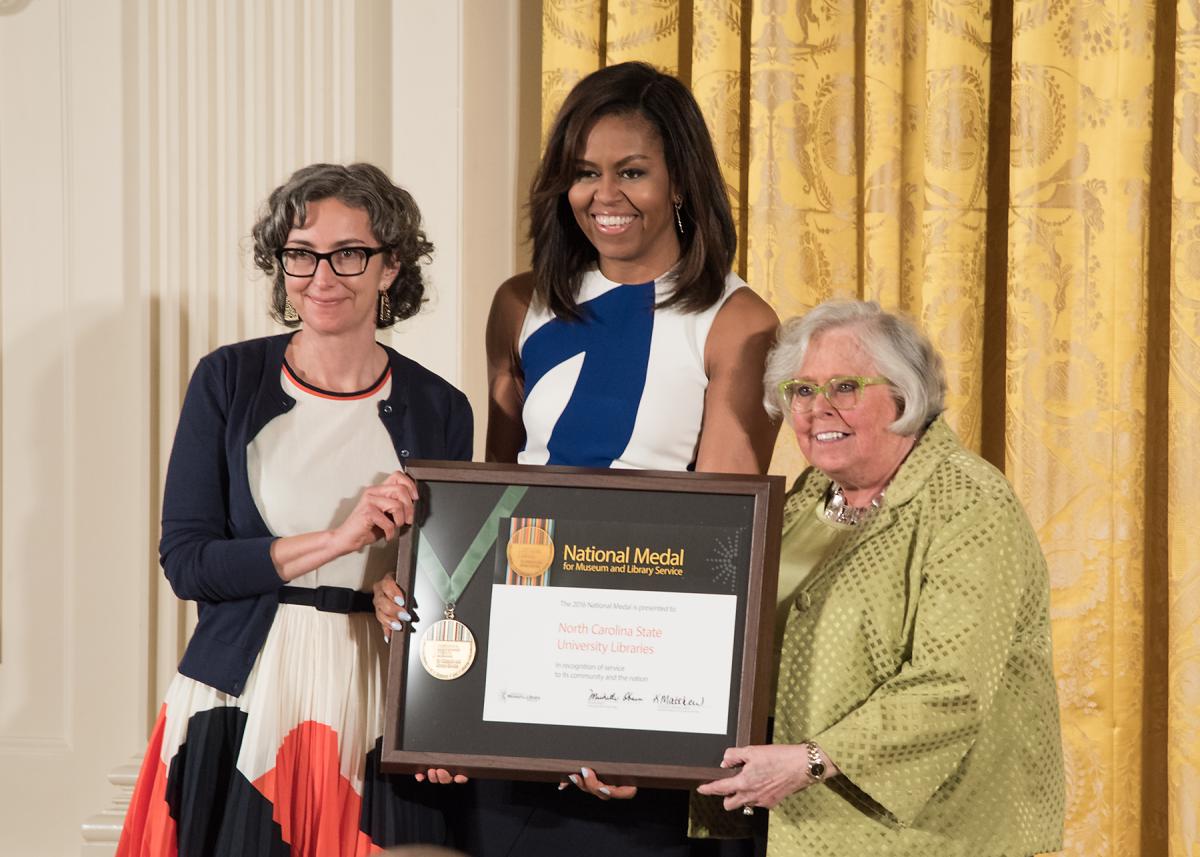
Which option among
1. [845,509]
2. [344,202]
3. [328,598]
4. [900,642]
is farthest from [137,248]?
[900,642]

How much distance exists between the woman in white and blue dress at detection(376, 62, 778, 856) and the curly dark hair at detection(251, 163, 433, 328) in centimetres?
23

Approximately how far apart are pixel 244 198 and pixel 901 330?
158 centimetres

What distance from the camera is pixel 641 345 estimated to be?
82.2 inches

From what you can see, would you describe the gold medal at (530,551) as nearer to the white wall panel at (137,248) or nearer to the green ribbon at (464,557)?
the green ribbon at (464,557)

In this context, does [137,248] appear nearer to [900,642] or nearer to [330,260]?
[330,260]

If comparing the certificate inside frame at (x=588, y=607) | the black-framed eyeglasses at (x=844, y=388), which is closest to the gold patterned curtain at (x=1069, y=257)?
the black-framed eyeglasses at (x=844, y=388)

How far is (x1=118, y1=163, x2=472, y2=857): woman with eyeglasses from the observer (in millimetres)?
1897

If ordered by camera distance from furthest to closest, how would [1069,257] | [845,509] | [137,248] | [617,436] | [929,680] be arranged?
[137,248]
[1069,257]
[617,436]
[845,509]
[929,680]

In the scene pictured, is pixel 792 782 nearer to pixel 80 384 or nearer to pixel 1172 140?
pixel 1172 140

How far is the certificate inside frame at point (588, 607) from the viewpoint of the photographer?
1.78 m

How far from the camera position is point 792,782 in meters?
1.73

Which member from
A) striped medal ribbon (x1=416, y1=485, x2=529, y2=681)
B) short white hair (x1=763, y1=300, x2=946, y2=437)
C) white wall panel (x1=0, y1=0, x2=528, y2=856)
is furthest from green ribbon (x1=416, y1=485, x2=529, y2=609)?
white wall panel (x1=0, y1=0, x2=528, y2=856)

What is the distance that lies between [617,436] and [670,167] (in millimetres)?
409
